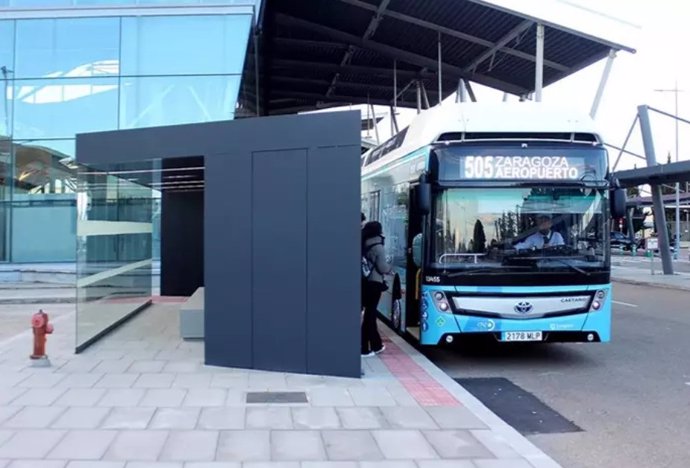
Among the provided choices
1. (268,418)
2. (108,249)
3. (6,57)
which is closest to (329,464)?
(268,418)

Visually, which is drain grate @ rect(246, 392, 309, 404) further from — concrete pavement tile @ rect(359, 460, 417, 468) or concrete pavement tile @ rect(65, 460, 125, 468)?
concrete pavement tile @ rect(65, 460, 125, 468)

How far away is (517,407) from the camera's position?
6699 mm

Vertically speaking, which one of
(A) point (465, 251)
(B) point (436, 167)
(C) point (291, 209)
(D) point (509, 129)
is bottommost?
(A) point (465, 251)

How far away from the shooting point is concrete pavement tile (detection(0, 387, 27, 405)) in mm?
6254

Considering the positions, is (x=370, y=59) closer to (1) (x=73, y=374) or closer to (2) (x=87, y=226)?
(2) (x=87, y=226)

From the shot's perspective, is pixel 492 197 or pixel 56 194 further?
pixel 56 194

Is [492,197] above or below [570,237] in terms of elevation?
above

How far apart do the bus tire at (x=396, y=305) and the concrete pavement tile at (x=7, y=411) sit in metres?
5.60

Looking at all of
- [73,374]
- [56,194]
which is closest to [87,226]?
[73,374]

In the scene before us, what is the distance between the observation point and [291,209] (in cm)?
736

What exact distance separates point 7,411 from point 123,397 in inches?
40.1

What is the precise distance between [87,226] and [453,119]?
17.1ft

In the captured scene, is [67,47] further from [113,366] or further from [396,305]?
[113,366]

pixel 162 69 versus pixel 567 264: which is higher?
pixel 162 69
